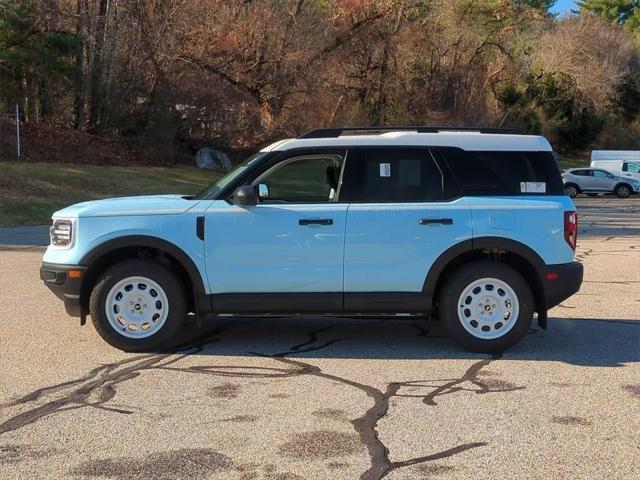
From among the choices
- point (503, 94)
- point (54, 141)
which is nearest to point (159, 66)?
point (54, 141)

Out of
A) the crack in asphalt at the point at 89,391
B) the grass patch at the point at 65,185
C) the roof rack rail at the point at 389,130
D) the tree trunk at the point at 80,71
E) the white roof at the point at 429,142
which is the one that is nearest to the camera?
the crack in asphalt at the point at 89,391

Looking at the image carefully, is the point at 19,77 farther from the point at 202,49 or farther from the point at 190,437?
the point at 190,437

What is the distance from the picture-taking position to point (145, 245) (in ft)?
21.6

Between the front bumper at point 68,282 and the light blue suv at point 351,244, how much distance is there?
1 cm

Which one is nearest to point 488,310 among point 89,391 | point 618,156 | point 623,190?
point 89,391

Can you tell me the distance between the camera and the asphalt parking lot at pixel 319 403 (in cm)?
431

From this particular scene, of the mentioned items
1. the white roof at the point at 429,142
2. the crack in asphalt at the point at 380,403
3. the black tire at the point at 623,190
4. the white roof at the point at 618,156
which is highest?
the white roof at the point at 618,156

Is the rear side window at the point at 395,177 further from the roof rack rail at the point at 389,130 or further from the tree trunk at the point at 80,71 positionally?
the tree trunk at the point at 80,71

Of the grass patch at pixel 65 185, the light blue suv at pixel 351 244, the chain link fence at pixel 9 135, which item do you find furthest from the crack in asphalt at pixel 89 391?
the chain link fence at pixel 9 135

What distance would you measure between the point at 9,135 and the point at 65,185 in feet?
16.7

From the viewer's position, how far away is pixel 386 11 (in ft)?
126

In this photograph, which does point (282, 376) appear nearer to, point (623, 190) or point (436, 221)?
point (436, 221)

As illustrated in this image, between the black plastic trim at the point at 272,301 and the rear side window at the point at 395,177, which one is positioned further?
the rear side window at the point at 395,177

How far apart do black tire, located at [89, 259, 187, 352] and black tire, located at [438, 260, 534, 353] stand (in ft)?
7.73
